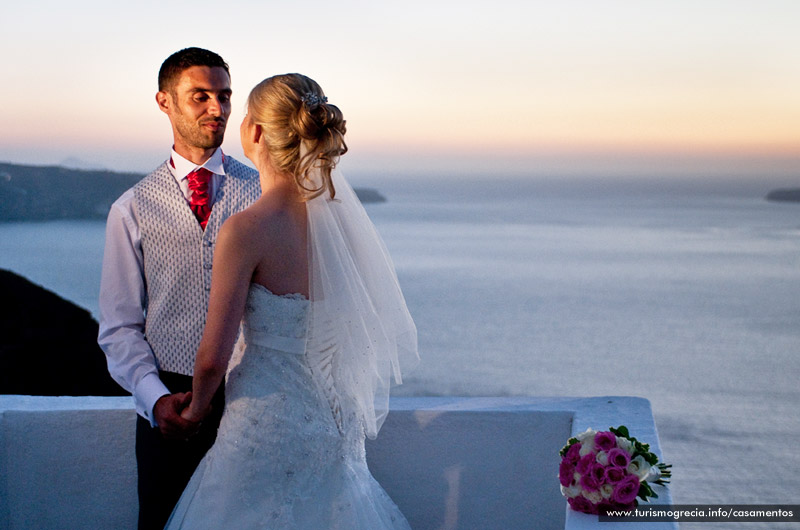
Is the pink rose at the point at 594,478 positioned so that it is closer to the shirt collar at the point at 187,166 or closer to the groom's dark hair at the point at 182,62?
the shirt collar at the point at 187,166

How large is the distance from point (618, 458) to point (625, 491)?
7 cm

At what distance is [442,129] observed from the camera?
1157cm

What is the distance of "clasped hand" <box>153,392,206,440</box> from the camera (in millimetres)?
1842

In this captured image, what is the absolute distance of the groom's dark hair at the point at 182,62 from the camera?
199 centimetres

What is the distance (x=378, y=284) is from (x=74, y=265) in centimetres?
1579

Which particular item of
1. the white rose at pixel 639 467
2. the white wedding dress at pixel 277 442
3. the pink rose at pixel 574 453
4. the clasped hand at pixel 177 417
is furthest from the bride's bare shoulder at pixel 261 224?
the white rose at pixel 639 467

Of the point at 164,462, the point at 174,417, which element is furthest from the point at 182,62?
the point at 164,462

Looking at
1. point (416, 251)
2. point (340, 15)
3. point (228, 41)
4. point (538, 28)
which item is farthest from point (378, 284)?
point (416, 251)

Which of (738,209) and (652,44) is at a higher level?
(652,44)

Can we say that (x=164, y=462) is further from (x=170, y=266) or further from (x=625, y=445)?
(x=625, y=445)

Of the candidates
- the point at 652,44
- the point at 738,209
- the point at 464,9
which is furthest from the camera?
the point at 738,209

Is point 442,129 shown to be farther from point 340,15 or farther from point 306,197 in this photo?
point 306,197

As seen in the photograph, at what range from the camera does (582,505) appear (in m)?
1.68

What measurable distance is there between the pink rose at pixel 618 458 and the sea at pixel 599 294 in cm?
924
